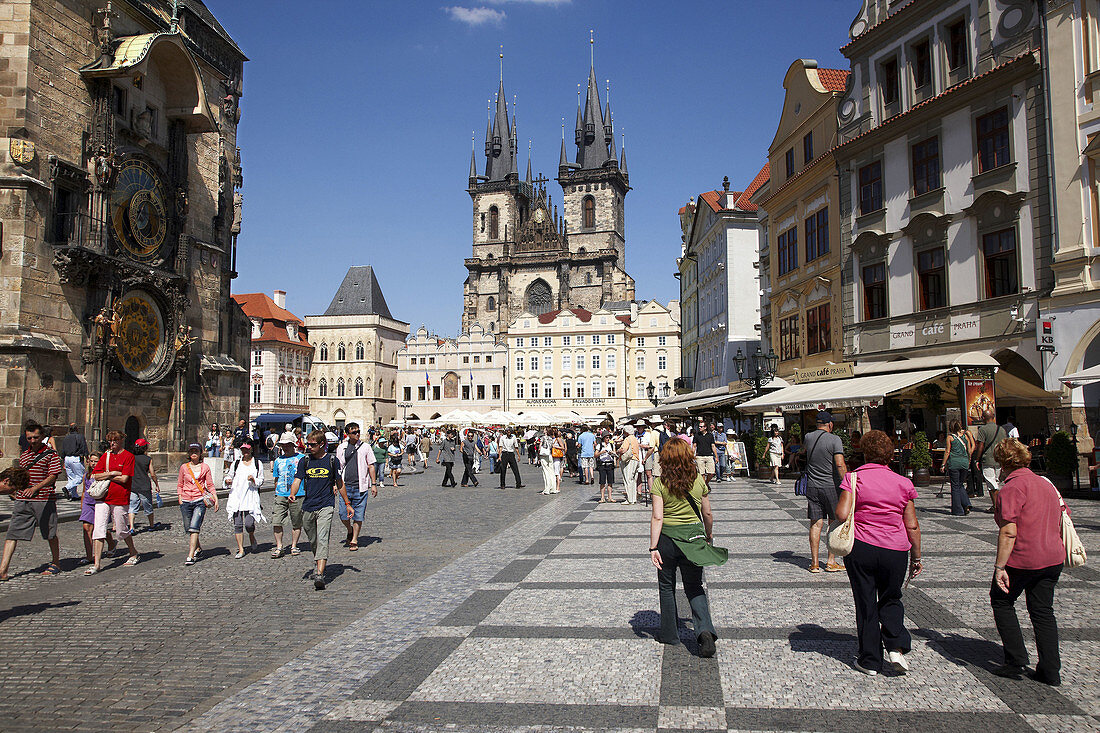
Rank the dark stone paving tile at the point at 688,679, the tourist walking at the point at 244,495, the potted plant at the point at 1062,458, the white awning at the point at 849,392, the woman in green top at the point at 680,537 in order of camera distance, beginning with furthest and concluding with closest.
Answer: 1. the white awning at the point at 849,392
2. the potted plant at the point at 1062,458
3. the tourist walking at the point at 244,495
4. the woman in green top at the point at 680,537
5. the dark stone paving tile at the point at 688,679

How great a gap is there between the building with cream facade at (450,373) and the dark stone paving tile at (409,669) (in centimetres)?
8183

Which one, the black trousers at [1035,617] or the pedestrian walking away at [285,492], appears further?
the pedestrian walking away at [285,492]

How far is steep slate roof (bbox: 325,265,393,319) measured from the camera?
9744cm

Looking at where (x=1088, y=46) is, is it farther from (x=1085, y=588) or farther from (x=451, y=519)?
(x=451, y=519)

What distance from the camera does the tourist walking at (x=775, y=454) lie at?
901 inches

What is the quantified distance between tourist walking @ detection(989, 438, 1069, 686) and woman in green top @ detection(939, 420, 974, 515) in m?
8.28

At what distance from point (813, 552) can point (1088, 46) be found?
14919 millimetres

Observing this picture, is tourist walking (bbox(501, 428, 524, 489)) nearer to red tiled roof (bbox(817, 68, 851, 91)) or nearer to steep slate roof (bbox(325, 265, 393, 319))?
red tiled roof (bbox(817, 68, 851, 91))

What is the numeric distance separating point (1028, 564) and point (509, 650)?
3.67m

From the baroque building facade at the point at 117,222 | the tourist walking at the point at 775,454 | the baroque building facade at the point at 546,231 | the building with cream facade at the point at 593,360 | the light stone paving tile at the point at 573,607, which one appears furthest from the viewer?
the baroque building facade at the point at 546,231

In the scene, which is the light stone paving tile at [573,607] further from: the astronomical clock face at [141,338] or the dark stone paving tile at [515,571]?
the astronomical clock face at [141,338]

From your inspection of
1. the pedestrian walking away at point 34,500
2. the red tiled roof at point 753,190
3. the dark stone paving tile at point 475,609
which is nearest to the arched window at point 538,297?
the red tiled roof at point 753,190

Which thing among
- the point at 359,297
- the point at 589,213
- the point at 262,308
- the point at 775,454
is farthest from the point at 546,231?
the point at 775,454

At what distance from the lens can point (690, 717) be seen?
15.4 feet
